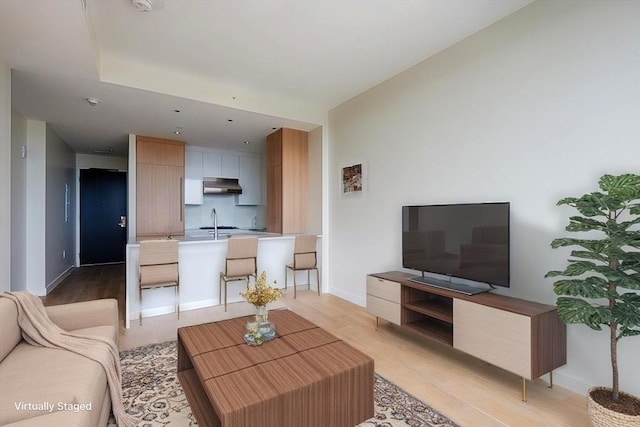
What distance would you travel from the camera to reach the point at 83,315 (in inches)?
88.0

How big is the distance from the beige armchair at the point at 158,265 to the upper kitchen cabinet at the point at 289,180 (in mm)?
1788

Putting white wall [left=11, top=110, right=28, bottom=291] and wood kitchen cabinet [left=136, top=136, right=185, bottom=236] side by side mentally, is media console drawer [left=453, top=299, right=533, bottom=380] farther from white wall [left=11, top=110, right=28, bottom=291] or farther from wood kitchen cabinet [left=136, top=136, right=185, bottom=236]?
white wall [left=11, top=110, right=28, bottom=291]

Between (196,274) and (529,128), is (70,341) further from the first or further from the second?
(529,128)

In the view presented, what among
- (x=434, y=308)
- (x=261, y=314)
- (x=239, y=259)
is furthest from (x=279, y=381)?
(x=239, y=259)

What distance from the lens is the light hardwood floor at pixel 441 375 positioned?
1.95 meters

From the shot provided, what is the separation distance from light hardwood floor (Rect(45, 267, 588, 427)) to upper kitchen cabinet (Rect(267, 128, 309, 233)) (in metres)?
1.65

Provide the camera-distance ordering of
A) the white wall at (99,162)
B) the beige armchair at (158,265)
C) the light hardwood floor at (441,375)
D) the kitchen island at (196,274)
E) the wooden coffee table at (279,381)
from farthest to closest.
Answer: the white wall at (99,162) < the kitchen island at (196,274) < the beige armchair at (158,265) < the light hardwood floor at (441,375) < the wooden coffee table at (279,381)

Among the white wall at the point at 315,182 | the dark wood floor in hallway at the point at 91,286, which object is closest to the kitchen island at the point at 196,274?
the dark wood floor in hallway at the point at 91,286

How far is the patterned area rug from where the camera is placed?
74.0 inches

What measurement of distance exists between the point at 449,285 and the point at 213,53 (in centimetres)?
322

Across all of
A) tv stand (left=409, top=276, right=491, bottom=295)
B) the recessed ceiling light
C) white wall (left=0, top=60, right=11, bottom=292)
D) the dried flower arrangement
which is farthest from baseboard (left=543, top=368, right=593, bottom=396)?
white wall (left=0, top=60, right=11, bottom=292)

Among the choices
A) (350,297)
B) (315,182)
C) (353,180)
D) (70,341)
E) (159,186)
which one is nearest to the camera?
(70,341)

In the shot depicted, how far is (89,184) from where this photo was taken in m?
7.18

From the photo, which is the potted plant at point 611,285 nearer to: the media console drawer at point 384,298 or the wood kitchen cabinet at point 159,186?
the media console drawer at point 384,298
